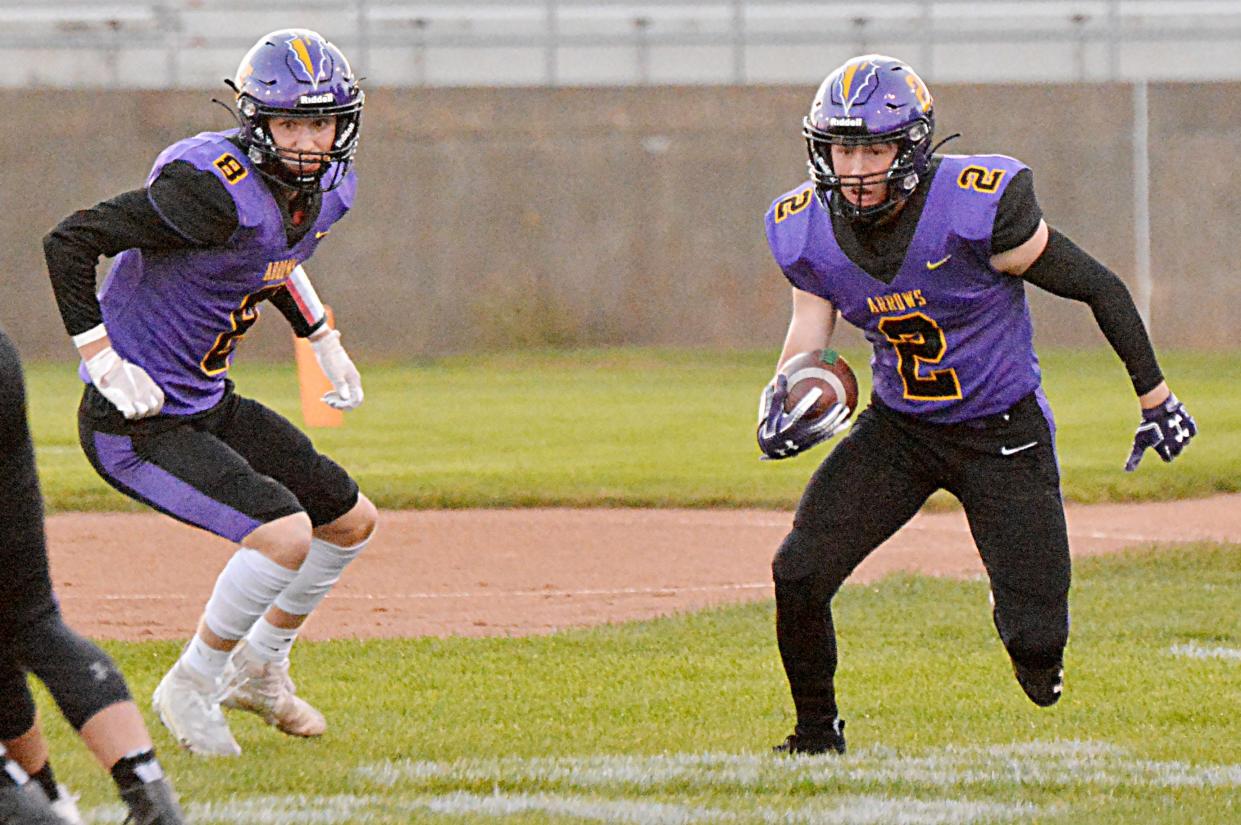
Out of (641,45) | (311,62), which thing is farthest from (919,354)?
(641,45)

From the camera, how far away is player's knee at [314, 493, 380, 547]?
545cm

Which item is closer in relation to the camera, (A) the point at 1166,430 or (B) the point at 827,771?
(B) the point at 827,771

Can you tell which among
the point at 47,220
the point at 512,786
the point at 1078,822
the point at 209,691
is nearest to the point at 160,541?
the point at 209,691

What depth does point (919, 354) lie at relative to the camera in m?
5.07

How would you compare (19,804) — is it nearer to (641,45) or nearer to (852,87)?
(852,87)

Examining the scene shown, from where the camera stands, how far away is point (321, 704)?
6051mm

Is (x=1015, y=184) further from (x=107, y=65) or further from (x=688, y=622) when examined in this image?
(x=107, y=65)

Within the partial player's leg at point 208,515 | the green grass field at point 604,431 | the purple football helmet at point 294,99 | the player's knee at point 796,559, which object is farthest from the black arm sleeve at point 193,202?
the green grass field at point 604,431

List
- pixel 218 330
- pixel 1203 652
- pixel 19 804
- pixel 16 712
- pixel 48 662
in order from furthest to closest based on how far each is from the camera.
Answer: pixel 1203 652
pixel 218 330
pixel 16 712
pixel 48 662
pixel 19 804

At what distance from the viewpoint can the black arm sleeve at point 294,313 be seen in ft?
18.5

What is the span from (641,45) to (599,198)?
2121mm

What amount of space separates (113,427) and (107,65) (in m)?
20.2

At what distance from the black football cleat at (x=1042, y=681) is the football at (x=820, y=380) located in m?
0.86

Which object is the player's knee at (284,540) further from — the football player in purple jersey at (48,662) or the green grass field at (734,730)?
the football player in purple jersey at (48,662)
